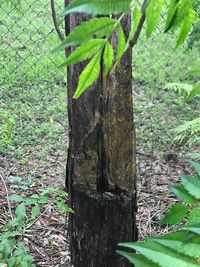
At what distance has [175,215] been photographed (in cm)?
86

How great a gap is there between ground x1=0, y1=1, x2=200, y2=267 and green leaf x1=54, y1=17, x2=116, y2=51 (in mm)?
2345

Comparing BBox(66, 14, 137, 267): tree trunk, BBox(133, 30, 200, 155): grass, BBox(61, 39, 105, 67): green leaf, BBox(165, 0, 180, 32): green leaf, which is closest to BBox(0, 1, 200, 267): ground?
BBox(133, 30, 200, 155): grass

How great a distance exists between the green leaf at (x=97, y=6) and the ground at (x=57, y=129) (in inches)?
94.5

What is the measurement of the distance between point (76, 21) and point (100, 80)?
0.93 feet

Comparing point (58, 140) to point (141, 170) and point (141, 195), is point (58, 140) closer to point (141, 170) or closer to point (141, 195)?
point (141, 170)

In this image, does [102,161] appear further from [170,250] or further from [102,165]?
[170,250]

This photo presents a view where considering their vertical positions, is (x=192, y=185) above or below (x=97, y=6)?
below

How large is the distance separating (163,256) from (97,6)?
323 mm

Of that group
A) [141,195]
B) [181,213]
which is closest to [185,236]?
[181,213]

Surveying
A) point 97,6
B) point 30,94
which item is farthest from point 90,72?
point 30,94

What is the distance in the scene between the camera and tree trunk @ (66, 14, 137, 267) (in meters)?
2.18

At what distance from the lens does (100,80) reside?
7.01 feet

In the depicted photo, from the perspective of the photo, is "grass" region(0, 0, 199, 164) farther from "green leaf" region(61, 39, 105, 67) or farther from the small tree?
"green leaf" region(61, 39, 105, 67)

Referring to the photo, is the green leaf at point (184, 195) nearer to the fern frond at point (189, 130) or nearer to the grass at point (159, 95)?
the fern frond at point (189, 130)
